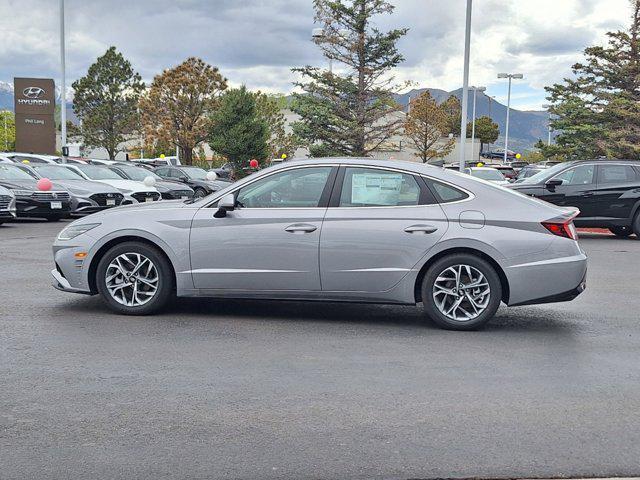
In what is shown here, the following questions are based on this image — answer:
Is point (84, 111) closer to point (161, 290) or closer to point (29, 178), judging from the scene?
point (29, 178)

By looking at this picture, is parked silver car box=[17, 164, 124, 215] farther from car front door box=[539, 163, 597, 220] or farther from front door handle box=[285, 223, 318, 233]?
front door handle box=[285, 223, 318, 233]

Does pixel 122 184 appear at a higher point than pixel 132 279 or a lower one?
higher

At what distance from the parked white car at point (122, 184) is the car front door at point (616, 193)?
11608mm

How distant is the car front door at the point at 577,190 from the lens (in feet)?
52.1

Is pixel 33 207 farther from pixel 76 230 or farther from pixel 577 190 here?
pixel 577 190

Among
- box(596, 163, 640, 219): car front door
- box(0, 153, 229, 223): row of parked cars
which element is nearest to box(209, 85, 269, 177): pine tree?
box(0, 153, 229, 223): row of parked cars

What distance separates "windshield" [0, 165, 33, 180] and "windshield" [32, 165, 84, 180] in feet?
2.15

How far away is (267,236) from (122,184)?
1541cm

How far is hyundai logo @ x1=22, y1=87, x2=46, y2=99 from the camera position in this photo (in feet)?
166

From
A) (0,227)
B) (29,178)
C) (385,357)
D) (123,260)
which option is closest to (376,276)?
(385,357)

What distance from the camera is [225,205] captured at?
7.09 metres

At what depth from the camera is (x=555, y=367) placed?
19.1 feet

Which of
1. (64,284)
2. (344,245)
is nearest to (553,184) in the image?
(344,245)

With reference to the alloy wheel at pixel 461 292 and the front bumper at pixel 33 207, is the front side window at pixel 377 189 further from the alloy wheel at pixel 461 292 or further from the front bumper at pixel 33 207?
the front bumper at pixel 33 207
